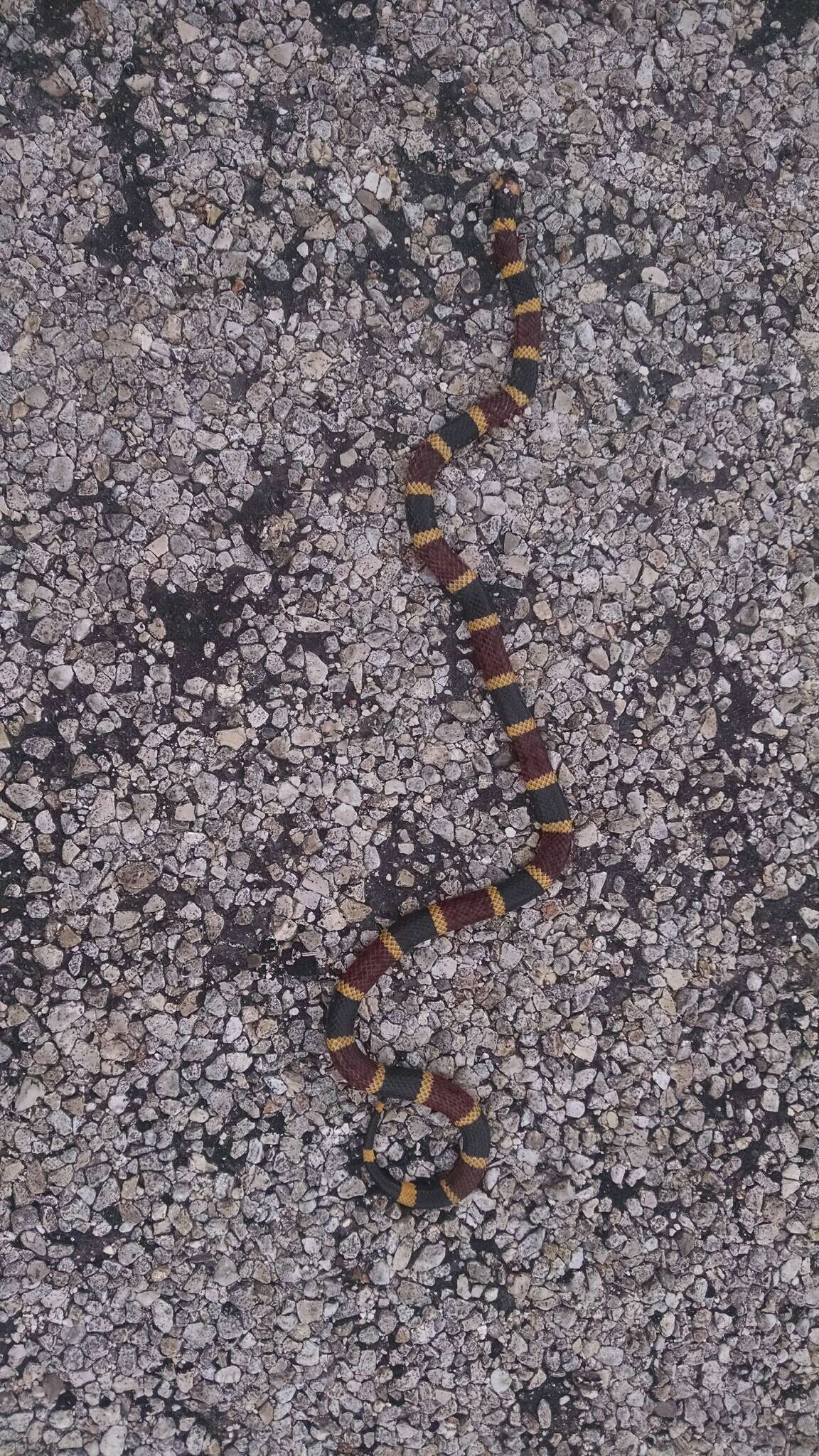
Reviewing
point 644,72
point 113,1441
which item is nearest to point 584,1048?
point 113,1441

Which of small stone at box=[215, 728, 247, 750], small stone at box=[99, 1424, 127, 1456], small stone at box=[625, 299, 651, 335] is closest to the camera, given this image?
small stone at box=[99, 1424, 127, 1456]

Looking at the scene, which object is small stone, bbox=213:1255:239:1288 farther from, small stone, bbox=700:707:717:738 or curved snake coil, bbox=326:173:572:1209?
small stone, bbox=700:707:717:738

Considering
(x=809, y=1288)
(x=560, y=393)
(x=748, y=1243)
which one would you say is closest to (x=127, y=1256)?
(x=748, y=1243)

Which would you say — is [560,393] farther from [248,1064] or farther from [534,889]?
[248,1064]

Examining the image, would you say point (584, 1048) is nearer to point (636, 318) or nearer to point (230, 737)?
point (230, 737)

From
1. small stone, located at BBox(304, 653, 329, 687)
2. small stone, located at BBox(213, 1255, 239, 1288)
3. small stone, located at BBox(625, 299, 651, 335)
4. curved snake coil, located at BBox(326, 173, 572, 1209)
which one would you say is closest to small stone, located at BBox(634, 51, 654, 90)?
curved snake coil, located at BBox(326, 173, 572, 1209)

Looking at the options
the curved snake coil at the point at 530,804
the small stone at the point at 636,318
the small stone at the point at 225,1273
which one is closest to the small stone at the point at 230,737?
the curved snake coil at the point at 530,804

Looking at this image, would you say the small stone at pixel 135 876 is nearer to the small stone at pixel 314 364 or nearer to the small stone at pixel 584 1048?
the small stone at pixel 584 1048

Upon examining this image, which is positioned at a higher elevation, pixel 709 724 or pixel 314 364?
pixel 314 364

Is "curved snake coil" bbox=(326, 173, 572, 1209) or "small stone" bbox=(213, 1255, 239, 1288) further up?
"curved snake coil" bbox=(326, 173, 572, 1209)
